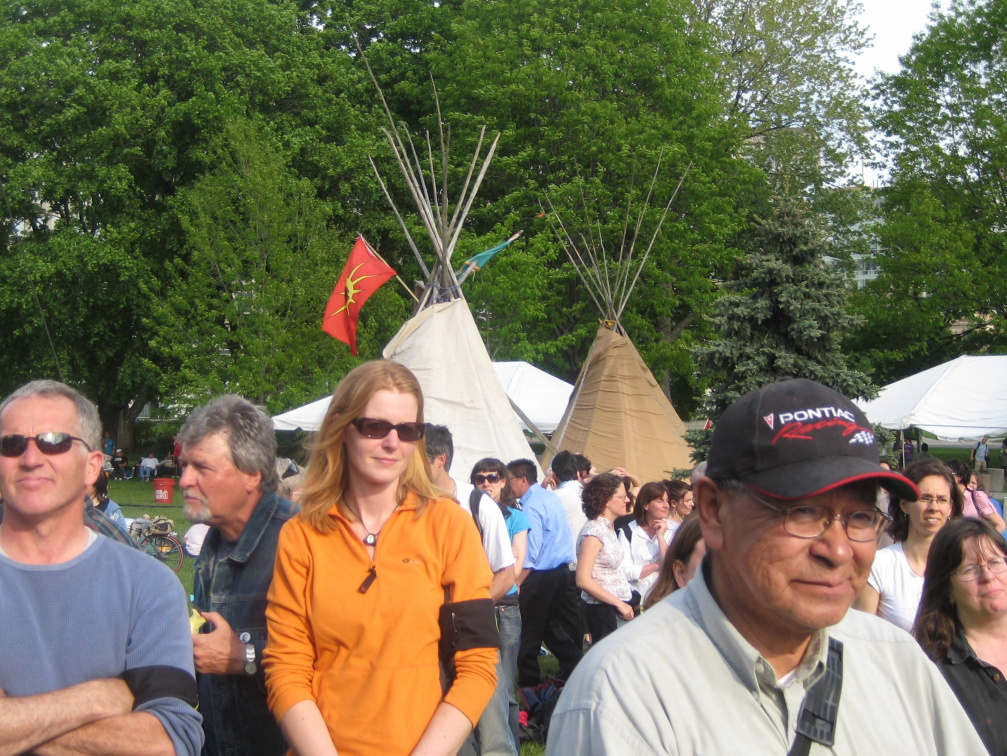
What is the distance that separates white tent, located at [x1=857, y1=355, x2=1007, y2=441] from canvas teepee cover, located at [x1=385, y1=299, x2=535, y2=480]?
9028 mm

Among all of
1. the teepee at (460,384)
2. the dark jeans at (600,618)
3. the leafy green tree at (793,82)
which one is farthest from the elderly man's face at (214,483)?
the leafy green tree at (793,82)

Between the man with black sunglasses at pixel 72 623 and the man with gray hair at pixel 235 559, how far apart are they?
477 mm

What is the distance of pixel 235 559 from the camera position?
3.42 metres

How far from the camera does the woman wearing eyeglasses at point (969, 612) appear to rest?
3.62 meters

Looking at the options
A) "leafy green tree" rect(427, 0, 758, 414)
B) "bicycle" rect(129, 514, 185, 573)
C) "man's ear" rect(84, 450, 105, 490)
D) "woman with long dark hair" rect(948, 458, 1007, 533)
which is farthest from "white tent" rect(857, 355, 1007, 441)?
"man's ear" rect(84, 450, 105, 490)

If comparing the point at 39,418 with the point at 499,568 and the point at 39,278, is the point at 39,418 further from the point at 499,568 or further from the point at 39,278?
the point at 39,278

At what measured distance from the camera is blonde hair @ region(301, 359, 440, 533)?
3203 millimetres

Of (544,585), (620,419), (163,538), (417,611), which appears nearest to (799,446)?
(417,611)

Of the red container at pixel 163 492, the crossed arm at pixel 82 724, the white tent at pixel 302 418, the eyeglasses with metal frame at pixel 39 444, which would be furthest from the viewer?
the red container at pixel 163 492

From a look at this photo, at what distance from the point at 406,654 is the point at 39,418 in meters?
1.18

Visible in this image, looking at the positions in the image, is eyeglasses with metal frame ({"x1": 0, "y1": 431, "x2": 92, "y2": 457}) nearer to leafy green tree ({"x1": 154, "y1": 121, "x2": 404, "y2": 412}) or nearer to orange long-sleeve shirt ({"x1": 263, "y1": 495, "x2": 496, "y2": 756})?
orange long-sleeve shirt ({"x1": 263, "y1": 495, "x2": 496, "y2": 756})

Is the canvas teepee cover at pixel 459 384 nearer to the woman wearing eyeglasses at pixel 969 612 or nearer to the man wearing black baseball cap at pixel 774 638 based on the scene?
the woman wearing eyeglasses at pixel 969 612

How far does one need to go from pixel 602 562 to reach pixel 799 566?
5.50 metres

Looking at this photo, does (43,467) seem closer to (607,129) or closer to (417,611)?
(417,611)
